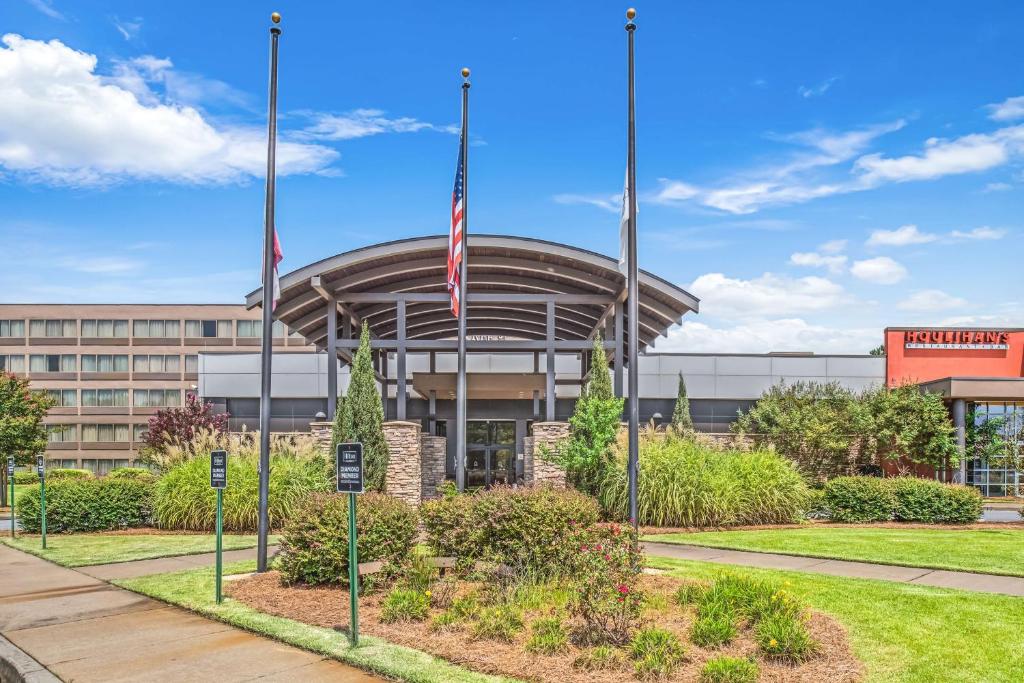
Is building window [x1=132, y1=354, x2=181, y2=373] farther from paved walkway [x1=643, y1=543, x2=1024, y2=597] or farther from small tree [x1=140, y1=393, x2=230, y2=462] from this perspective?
paved walkway [x1=643, y1=543, x2=1024, y2=597]

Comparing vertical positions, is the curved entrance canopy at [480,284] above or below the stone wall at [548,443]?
above

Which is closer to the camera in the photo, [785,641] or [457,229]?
[785,641]

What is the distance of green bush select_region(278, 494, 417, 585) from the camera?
12336 millimetres

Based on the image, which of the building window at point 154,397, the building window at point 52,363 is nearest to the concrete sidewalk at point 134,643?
the building window at point 154,397

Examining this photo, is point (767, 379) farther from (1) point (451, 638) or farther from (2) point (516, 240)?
(1) point (451, 638)

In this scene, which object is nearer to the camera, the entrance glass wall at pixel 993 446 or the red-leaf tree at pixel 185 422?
the entrance glass wall at pixel 993 446

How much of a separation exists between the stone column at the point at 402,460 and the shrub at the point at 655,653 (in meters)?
15.8

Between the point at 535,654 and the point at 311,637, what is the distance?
2543 mm

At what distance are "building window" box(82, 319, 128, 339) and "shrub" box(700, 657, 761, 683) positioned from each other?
67.7 meters

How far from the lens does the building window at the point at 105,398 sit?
6694 cm

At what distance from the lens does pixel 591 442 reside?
2141 cm

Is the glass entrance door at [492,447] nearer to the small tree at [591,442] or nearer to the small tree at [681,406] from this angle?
the small tree at [681,406]

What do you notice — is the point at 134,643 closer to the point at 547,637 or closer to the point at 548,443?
the point at 547,637

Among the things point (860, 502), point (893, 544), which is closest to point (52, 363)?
point (860, 502)
